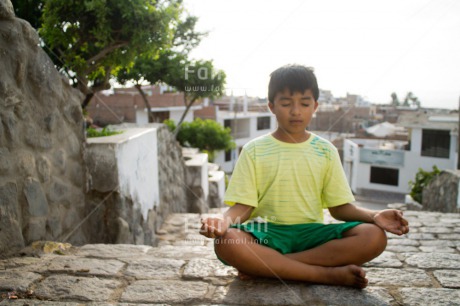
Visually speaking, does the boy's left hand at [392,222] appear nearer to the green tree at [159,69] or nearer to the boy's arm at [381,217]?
the boy's arm at [381,217]

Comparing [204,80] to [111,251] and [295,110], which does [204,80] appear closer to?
[111,251]

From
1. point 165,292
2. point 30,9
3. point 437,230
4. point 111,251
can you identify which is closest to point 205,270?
point 165,292

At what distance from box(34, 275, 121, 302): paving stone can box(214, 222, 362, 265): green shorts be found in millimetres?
670

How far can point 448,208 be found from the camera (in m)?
7.12

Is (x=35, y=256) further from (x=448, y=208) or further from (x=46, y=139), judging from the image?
(x=448, y=208)

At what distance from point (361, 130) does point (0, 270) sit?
25.6m

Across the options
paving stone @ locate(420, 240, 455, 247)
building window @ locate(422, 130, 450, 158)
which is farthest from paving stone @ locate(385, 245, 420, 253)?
building window @ locate(422, 130, 450, 158)

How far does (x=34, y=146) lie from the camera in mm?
2762

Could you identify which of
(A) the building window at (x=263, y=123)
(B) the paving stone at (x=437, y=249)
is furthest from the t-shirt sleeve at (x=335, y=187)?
(A) the building window at (x=263, y=123)

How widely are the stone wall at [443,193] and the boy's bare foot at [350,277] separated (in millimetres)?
5320

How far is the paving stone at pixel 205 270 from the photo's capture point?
2215 mm

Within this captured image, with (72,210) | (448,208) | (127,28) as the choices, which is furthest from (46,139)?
(448,208)

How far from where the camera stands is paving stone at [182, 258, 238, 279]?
221cm

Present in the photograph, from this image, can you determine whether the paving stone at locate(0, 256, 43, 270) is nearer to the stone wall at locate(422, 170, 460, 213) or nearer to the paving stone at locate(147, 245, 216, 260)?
the paving stone at locate(147, 245, 216, 260)
